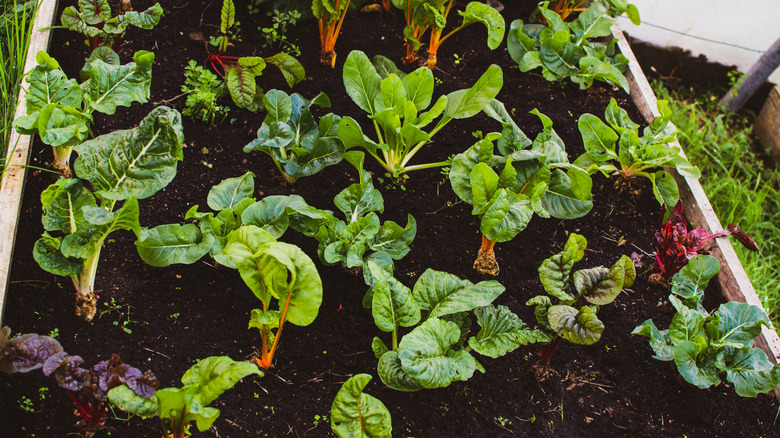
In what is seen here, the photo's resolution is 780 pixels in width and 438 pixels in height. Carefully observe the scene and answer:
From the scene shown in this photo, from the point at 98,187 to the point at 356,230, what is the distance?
30.5 inches

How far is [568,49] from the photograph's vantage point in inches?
110

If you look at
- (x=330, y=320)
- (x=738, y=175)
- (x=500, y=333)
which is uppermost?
(x=500, y=333)

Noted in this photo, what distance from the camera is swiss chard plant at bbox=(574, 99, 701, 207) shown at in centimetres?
241

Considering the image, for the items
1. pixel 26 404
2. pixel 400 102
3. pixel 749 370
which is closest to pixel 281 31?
pixel 400 102

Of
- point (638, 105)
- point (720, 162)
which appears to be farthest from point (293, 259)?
point (720, 162)

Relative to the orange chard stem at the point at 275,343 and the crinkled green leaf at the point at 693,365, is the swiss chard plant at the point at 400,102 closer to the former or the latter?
the orange chard stem at the point at 275,343

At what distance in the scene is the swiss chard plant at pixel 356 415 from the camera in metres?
1.61

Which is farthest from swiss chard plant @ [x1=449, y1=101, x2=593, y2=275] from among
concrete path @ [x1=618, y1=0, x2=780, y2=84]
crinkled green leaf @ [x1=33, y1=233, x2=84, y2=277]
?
concrete path @ [x1=618, y1=0, x2=780, y2=84]

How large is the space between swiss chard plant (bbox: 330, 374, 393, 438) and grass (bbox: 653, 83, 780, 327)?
1969mm

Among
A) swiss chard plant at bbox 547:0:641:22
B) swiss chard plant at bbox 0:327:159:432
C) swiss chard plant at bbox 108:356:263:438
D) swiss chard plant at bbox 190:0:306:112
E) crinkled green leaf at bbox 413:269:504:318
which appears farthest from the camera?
swiss chard plant at bbox 547:0:641:22

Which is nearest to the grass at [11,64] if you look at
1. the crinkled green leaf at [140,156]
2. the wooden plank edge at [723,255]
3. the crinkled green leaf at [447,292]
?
the crinkled green leaf at [140,156]

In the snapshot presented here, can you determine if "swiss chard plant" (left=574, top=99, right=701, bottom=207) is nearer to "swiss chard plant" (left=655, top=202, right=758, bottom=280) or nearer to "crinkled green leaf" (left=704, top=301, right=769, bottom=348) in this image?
"swiss chard plant" (left=655, top=202, right=758, bottom=280)

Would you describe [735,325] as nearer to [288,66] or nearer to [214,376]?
[214,376]

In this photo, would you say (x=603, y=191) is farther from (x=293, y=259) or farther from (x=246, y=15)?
(x=246, y=15)
